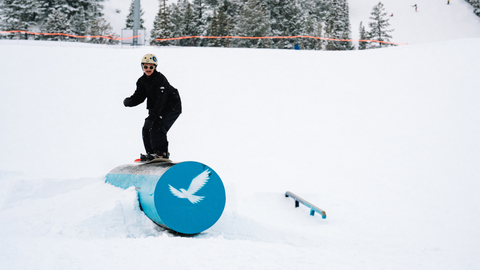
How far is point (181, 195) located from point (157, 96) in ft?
5.64

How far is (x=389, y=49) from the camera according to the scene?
16.1 m

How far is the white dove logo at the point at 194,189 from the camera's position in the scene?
13.0ft

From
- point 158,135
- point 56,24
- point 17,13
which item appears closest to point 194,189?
point 158,135

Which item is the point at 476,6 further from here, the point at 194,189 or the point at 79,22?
the point at 194,189

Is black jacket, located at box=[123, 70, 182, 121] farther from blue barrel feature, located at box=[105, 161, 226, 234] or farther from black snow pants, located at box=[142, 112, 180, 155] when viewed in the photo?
blue barrel feature, located at box=[105, 161, 226, 234]

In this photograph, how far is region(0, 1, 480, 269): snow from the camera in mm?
3549

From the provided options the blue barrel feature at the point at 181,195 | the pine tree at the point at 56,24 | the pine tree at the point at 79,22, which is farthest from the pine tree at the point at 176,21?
the blue barrel feature at the point at 181,195

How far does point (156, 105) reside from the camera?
197 inches

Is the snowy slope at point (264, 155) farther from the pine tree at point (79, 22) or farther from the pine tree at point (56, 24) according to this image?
the pine tree at point (79, 22)

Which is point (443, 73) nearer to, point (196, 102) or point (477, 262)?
point (196, 102)

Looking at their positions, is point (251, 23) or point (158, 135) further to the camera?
point (251, 23)

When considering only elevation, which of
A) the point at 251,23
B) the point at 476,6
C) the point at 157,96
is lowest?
the point at 157,96

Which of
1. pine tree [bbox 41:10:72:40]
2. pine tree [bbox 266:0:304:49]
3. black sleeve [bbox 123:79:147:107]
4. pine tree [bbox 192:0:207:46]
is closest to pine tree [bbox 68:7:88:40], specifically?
pine tree [bbox 41:10:72:40]

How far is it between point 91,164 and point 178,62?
857 centimetres
